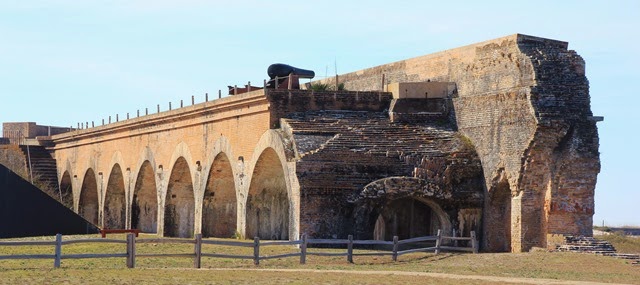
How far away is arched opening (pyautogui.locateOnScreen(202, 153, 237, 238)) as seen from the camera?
35803mm

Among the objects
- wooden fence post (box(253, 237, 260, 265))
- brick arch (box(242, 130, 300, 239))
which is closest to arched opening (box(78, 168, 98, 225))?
brick arch (box(242, 130, 300, 239))

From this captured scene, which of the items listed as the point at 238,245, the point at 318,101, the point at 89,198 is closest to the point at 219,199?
the point at 318,101

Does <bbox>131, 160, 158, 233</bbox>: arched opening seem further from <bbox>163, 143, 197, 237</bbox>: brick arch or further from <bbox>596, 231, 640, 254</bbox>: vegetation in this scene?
<bbox>596, 231, 640, 254</bbox>: vegetation

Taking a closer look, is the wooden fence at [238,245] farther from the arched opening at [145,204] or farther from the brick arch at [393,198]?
the arched opening at [145,204]

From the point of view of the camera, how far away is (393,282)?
2019 centimetres

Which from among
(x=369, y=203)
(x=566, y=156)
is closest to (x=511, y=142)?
(x=566, y=156)

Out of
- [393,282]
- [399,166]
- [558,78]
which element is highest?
[558,78]

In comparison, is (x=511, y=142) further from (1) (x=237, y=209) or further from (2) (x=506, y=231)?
(1) (x=237, y=209)

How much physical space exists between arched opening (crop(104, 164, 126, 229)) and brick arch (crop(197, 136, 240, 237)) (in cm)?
1043

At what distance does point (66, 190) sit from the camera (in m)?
51.3

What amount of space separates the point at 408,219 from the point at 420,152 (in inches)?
99.8

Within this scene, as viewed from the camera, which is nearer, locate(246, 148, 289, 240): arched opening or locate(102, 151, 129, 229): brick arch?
locate(246, 148, 289, 240): arched opening

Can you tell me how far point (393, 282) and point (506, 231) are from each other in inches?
345

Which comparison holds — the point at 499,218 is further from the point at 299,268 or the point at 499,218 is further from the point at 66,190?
the point at 66,190
